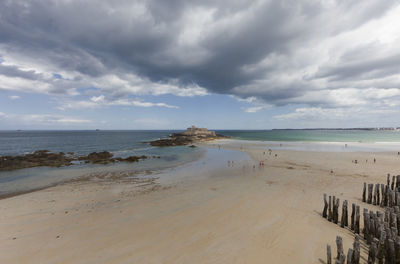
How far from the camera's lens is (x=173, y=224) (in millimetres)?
9484

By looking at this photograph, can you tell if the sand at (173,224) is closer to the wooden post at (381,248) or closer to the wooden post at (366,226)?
the wooden post at (366,226)

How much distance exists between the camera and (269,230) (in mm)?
8711

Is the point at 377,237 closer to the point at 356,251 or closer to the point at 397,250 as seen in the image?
the point at 397,250

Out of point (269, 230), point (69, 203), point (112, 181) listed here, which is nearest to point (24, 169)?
point (112, 181)

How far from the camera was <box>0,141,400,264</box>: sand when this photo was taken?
710 centimetres

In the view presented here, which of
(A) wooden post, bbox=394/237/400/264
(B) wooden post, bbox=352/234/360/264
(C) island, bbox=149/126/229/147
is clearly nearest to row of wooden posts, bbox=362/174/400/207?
(A) wooden post, bbox=394/237/400/264

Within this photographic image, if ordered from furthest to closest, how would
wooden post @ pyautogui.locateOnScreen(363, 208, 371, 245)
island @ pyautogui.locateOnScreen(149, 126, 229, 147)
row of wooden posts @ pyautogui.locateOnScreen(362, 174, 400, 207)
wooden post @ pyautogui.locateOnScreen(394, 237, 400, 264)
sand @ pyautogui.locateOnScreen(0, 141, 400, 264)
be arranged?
island @ pyautogui.locateOnScreen(149, 126, 229, 147) → row of wooden posts @ pyautogui.locateOnScreen(362, 174, 400, 207) → wooden post @ pyautogui.locateOnScreen(363, 208, 371, 245) → sand @ pyautogui.locateOnScreen(0, 141, 400, 264) → wooden post @ pyautogui.locateOnScreen(394, 237, 400, 264)

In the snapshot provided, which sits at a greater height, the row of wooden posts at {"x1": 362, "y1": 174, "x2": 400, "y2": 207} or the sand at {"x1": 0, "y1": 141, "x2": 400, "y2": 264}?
the row of wooden posts at {"x1": 362, "y1": 174, "x2": 400, "y2": 207}

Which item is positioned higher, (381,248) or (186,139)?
(381,248)

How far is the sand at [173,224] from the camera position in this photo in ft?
23.3

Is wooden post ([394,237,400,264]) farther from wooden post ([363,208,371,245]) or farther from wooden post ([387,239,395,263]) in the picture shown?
wooden post ([363,208,371,245])

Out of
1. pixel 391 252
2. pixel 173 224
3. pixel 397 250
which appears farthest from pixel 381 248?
pixel 173 224

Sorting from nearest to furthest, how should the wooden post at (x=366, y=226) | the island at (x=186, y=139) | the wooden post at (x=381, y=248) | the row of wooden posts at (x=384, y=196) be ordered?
the wooden post at (x=381, y=248) → the wooden post at (x=366, y=226) → the row of wooden posts at (x=384, y=196) → the island at (x=186, y=139)

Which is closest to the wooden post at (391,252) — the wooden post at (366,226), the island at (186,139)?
the wooden post at (366,226)
